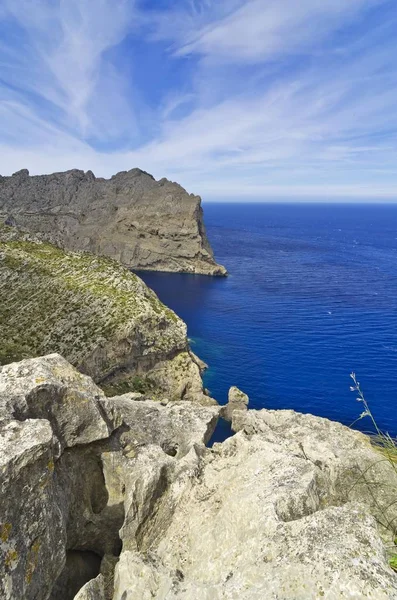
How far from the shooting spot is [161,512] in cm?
1218

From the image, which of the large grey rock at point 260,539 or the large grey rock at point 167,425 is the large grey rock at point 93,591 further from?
the large grey rock at point 167,425

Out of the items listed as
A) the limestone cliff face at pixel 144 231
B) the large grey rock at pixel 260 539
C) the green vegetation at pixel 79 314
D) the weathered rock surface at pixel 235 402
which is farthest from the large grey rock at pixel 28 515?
the limestone cliff face at pixel 144 231

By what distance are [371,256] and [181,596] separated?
208697 mm

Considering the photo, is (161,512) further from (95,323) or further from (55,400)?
(95,323)

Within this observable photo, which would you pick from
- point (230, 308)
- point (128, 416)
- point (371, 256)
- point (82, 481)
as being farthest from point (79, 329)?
point (371, 256)

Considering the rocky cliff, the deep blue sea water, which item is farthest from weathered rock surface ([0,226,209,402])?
the rocky cliff

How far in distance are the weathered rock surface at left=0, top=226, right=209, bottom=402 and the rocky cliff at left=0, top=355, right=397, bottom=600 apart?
39506mm

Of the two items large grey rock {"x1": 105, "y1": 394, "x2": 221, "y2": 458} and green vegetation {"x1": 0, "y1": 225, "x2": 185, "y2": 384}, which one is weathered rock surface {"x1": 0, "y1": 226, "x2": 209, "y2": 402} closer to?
green vegetation {"x1": 0, "y1": 225, "x2": 185, "y2": 384}

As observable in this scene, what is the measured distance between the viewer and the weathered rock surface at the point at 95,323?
5426 centimetres

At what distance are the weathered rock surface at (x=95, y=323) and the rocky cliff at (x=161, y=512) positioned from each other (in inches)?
1555

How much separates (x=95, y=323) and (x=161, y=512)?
47.0m

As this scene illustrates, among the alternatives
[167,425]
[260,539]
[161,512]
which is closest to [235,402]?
[167,425]

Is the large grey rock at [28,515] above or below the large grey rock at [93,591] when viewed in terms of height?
above

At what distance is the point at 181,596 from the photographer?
26.5 feet
